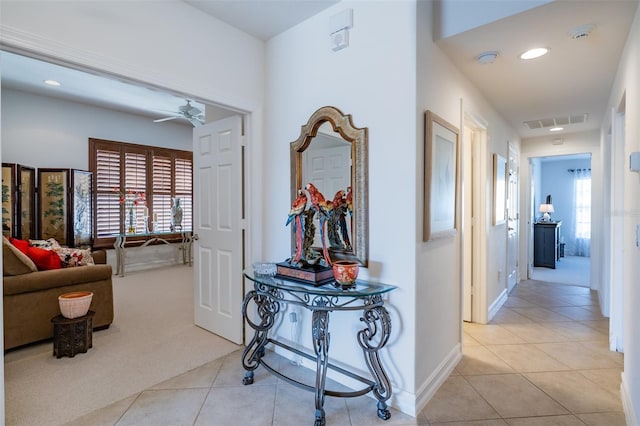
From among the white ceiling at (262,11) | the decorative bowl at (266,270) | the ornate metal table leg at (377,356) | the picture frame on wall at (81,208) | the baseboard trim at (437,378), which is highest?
the white ceiling at (262,11)

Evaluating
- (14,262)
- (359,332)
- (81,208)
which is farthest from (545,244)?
(81,208)

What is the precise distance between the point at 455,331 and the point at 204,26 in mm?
3045

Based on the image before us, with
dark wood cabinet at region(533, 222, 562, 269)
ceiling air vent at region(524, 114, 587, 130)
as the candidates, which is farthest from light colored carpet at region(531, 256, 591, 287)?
ceiling air vent at region(524, 114, 587, 130)

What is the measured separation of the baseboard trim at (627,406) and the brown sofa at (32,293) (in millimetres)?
4085

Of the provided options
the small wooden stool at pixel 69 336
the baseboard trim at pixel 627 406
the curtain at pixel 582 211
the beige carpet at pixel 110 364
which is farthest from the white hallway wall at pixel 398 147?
the curtain at pixel 582 211

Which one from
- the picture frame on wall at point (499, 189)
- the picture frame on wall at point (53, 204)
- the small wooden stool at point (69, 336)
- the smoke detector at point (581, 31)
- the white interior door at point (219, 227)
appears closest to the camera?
the smoke detector at point (581, 31)

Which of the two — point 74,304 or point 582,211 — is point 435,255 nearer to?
point 74,304

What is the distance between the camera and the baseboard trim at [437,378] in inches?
82.6

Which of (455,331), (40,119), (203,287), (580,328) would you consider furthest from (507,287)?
(40,119)

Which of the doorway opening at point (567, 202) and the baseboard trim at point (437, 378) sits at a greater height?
the doorway opening at point (567, 202)

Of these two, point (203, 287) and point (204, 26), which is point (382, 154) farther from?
point (203, 287)

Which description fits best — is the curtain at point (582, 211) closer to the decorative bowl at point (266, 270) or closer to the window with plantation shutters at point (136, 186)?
the decorative bowl at point (266, 270)

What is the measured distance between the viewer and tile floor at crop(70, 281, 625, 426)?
6.51 ft

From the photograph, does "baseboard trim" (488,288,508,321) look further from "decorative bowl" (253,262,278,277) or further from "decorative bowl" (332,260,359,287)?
"decorative bowl" (253,262,278,277)
